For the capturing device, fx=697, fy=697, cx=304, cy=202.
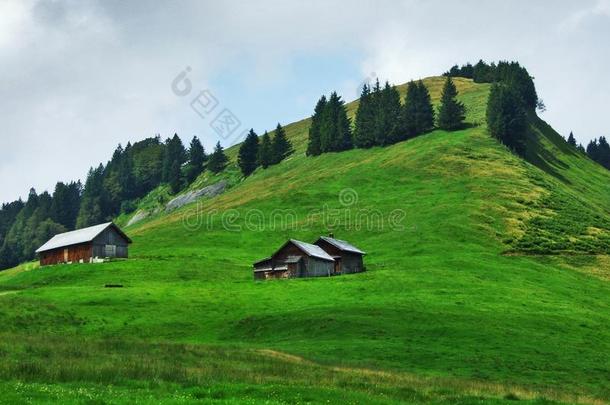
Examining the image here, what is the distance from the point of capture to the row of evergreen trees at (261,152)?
18288 centimetres

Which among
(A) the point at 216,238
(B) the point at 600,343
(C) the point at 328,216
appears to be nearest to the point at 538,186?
(C) the point at 328,216

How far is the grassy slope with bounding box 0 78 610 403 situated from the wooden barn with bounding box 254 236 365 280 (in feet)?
8.32

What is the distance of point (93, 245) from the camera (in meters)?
99.4

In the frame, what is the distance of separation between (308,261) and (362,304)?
2719 centimetres

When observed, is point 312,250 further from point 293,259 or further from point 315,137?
point 315,137

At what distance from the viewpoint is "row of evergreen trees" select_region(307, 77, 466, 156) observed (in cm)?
16175

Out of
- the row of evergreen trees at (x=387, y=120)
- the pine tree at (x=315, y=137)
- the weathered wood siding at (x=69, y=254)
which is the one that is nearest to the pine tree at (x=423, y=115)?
the row of evergreen trees at (x=387, y=120)

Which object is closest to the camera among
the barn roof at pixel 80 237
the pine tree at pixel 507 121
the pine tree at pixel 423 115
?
the barn roof at pixel 80 237

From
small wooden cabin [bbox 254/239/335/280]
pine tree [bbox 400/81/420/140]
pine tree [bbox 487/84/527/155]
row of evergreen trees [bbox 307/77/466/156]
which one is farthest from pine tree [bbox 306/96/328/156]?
small wooden cabin [bbox 254/239/335/280]

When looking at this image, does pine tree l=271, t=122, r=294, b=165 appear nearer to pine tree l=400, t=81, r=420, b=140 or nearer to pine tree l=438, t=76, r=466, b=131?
pine tree l=400, t=81, r=420, b=140

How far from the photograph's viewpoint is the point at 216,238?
358ft

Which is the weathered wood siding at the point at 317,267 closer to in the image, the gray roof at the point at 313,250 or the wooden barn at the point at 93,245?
the gray roof at the point at 313,250

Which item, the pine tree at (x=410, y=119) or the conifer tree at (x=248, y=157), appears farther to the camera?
the conifer tree at (x=248, y=157)

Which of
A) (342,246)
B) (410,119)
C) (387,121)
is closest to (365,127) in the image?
(387,121)
